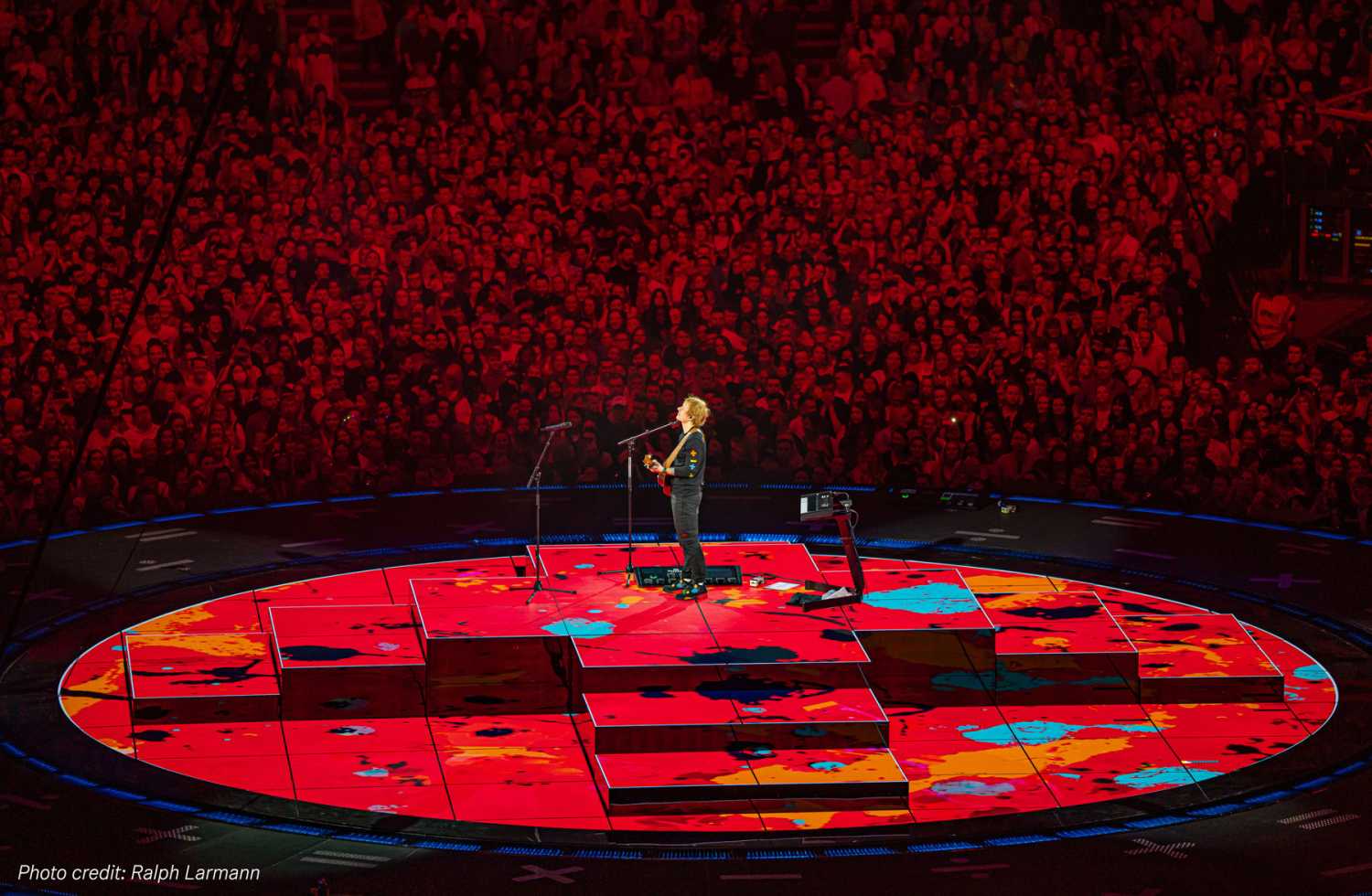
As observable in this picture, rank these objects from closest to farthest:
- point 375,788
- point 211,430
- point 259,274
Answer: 1. point 375,788
2. point 211,430
3. point 259,274

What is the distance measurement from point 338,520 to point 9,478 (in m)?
2.66

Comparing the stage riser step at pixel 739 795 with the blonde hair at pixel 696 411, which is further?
the blonde hair at pixel 696 411

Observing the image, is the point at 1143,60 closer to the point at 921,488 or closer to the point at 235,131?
the point at 921,488

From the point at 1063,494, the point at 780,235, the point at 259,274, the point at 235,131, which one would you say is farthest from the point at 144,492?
the point at 1063,494

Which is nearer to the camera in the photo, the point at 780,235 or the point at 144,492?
the point at 144,492

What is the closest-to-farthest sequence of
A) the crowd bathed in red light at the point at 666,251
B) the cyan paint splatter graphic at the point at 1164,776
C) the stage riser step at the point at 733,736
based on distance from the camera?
the cyan paint splatter graphic at the point at 1164,776
the stage riser step at the point at 733,736
the crowd bathed in red light at the point at 666,251

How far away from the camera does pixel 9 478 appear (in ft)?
46.4

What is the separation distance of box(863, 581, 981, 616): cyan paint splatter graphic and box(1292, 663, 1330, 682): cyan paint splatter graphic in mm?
2050

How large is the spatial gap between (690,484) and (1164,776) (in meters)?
3.73

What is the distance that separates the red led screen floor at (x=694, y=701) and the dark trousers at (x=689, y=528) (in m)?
0.28

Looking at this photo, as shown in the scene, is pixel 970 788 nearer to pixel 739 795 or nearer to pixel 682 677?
pixel 739 795

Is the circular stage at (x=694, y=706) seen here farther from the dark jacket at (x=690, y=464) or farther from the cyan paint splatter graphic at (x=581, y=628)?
the dark jacket at (x=690, y=464)

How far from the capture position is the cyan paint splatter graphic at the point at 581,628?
1054 centimetres

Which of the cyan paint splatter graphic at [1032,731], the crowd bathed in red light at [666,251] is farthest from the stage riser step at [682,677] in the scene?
the crowd bathed in red light at [666,251]
